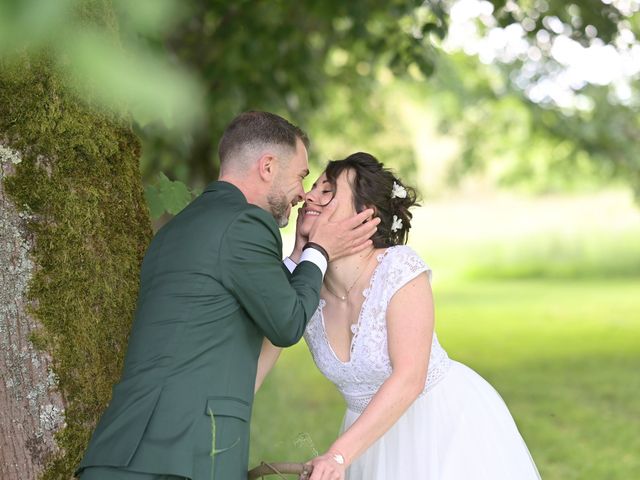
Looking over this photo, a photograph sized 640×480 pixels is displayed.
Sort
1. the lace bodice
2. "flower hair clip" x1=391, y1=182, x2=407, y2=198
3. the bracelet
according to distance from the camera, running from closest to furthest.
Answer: the bracelet < the lace bodice < "flower hair clip" x1=391, y1=182, x2=407, y2=198

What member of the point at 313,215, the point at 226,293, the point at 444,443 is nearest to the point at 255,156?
the point at 313,215

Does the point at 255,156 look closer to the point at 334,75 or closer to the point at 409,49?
the point at 409,49

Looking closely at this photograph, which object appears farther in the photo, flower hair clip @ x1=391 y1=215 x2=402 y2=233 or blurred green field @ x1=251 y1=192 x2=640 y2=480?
blurred green field @ x1=251 y1=192 x2=640 y2=480

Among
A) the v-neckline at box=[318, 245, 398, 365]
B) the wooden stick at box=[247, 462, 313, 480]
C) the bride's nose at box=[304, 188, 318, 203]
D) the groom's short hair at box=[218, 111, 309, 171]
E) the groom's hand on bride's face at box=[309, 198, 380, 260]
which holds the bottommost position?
the wooden stick at box=[247, 462, 313, 480]

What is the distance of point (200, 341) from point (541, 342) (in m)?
14.4

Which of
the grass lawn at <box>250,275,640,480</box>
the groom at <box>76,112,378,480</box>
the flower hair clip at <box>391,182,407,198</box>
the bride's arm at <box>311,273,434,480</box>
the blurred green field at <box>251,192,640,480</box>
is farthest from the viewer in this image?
the blurred green field at <box>251,192,640,480</box>

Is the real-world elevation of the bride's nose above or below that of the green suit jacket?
above

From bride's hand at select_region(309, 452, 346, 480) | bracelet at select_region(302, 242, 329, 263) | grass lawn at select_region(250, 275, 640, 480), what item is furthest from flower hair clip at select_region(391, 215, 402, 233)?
bride's hand at select_region(309, 452, 346, 480)

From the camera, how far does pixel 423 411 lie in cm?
344

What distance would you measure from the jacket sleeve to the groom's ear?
1.01 feet

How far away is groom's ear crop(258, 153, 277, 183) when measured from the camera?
123 inches

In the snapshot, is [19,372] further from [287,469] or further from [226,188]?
[287,469]

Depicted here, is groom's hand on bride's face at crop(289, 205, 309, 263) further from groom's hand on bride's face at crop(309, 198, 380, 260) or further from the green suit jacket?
the green suit jacket

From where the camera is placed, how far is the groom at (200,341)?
2658 millimetres
